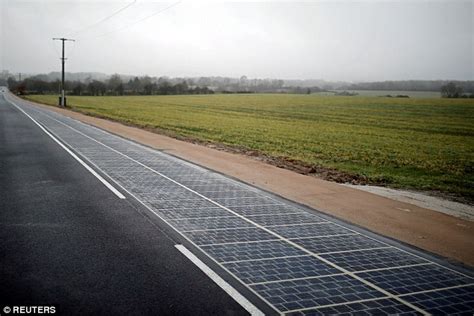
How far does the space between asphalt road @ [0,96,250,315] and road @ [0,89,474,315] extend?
21mm

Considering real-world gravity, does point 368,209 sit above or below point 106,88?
below

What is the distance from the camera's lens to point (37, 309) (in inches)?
187

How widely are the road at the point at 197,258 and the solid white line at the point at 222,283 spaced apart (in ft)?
0.05

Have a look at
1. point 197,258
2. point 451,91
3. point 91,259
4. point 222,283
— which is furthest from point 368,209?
point 451,91

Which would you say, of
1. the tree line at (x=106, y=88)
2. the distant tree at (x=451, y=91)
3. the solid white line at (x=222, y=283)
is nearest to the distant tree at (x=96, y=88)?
the tree line at (x=106, y=88)

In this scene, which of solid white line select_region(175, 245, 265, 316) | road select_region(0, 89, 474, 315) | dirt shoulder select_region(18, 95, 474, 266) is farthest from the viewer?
dirt shoulder select_region(18, 95, 474, 266)

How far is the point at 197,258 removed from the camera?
6.54m

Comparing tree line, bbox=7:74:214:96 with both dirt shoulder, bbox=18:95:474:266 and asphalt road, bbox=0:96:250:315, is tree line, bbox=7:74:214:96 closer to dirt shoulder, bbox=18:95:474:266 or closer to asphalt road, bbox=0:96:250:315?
dirt shoulder, bbox=18:95:474:266

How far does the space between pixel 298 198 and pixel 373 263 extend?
4656 millimetres

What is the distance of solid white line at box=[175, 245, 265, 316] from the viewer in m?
5.00

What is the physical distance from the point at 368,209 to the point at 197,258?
543cm

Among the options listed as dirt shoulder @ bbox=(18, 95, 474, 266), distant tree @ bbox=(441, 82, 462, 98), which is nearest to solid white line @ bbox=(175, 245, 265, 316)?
dirt shoulder @ bbox=(18, 95, 474, 266)

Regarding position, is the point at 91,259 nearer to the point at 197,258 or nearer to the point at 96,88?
the point at 197,258

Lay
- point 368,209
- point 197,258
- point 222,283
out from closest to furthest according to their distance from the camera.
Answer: point 222,283 < point 197,258 < point 368,209
